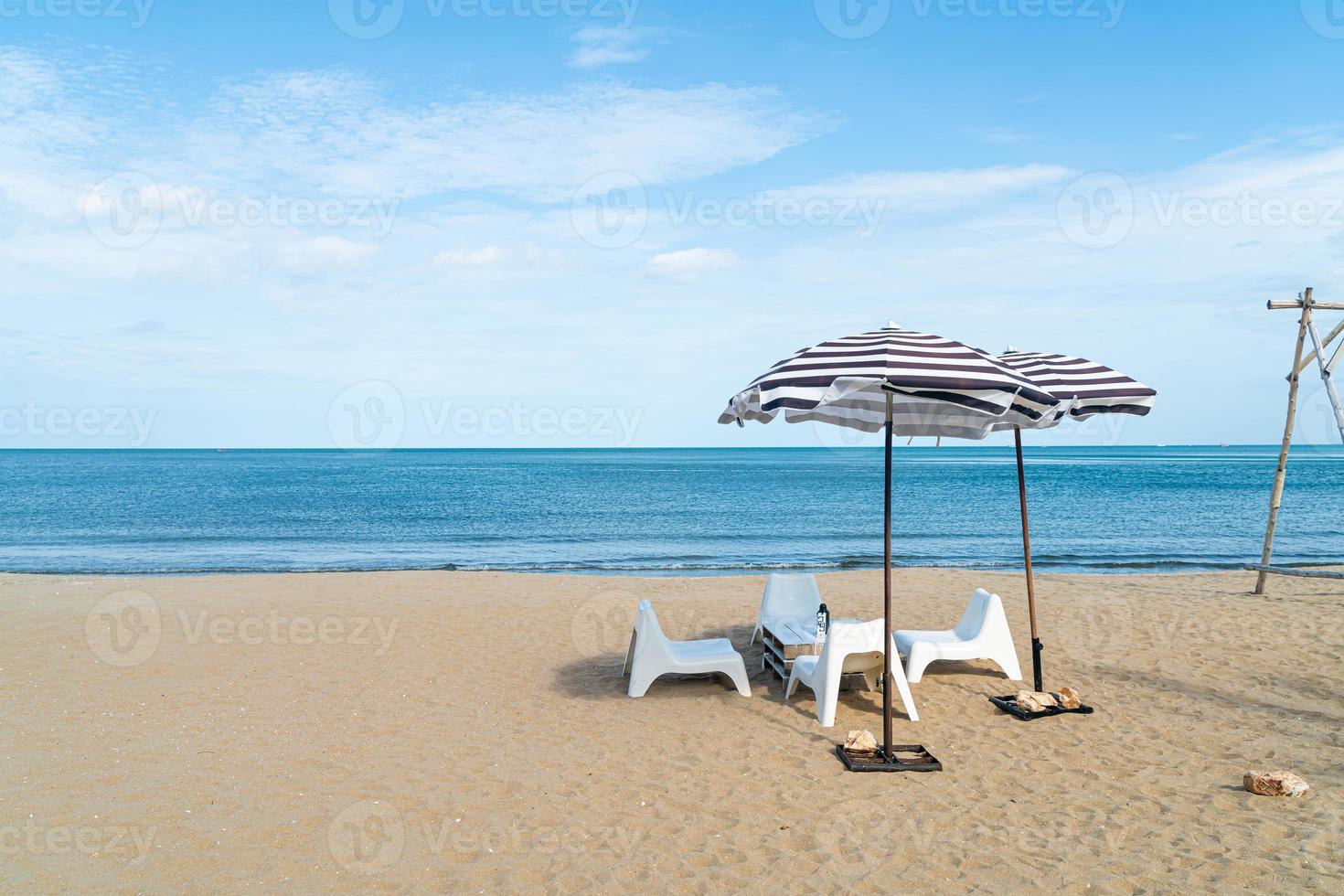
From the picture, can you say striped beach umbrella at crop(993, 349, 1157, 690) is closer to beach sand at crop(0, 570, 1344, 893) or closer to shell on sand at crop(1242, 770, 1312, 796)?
beach sand at crop(0, 570, 1344, 893)

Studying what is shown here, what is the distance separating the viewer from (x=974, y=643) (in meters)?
7.37

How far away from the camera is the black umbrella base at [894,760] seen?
540cm

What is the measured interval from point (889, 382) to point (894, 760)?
251cm

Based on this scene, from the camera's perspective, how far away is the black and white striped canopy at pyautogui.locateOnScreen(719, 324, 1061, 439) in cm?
497

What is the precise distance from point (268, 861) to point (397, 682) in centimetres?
348

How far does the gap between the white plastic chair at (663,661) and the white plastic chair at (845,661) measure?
74cm

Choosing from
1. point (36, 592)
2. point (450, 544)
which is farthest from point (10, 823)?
point (450, 544)

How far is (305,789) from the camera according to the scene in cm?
523

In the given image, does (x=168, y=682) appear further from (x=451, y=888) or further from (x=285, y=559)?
(x=285, y=559)

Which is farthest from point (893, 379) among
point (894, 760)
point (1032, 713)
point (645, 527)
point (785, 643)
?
point (645, 527)

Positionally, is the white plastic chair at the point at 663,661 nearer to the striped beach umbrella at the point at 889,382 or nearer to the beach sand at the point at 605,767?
the beach sand at the point at 605,767

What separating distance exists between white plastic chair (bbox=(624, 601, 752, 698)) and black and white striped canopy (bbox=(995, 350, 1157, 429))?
9.88 feet

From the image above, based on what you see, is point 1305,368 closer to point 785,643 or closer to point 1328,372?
point 1328,372

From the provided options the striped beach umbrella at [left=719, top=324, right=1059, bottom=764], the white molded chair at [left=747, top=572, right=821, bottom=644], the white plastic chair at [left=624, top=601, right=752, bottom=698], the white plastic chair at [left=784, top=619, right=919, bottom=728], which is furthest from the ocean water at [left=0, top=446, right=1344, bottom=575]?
the striped beach umbrella at [left=719, top=324, right=1059, bottom=764]
